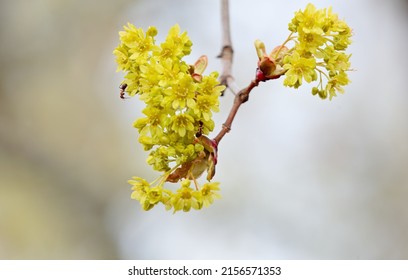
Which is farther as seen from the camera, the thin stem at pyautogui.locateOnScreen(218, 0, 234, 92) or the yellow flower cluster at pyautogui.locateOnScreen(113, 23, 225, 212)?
the thin stem at pyautogui.locateOnScreen(218, 0, 234, 92)

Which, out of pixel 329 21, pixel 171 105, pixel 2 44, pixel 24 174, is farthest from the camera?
pixel 2 44

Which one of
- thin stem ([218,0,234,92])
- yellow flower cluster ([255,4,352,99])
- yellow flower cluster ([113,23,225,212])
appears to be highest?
thin stem ([218,0,234,92])

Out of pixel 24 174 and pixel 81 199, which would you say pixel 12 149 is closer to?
pixel 24 174

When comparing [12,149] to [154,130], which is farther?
[12,149]

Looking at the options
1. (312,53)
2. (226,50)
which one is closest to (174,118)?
(312,53)

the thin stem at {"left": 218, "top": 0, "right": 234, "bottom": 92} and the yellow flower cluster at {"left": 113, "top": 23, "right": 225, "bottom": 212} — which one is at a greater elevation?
the thin stem at {"left": 218, "top": 0, "right": 234, "bottom": 92}

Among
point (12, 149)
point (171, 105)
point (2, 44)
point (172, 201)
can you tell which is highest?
point (2, 44)

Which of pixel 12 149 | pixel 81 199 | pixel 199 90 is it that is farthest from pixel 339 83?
pixel 12 149
